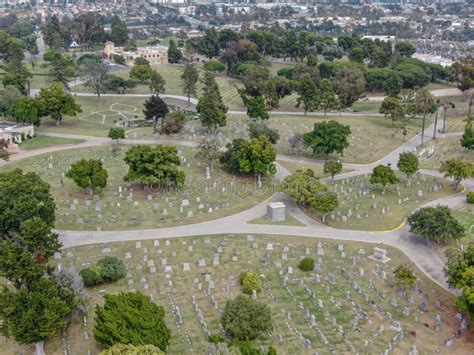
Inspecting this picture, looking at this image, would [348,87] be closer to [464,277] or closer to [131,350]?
[464,277]

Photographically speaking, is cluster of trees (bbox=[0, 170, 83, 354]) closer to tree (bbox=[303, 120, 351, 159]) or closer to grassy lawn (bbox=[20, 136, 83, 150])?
grassy lawn (bbox=[20, 136, 83, 150])

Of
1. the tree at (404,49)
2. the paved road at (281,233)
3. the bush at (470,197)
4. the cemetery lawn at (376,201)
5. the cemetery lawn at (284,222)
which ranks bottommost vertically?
the paved road at (281,233)

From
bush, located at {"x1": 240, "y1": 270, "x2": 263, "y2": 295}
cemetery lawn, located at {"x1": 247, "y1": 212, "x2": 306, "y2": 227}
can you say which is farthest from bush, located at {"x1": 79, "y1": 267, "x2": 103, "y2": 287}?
cemetery lawn, located at {"x1": 247, "y1": 212, "x2": 306, "y2": 227}

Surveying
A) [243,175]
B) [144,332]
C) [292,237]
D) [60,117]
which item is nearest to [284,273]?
[292,237]

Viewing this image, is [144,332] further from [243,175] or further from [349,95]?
[349,95]

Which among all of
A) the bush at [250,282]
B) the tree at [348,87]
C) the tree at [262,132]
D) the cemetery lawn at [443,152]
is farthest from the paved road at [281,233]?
the tree at [348,87]

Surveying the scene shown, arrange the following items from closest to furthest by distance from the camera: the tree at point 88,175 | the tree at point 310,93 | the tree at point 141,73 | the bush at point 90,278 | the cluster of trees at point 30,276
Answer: the cluster of trees at point 30,276
the bush at point 90,278
the tree at point 88,175
the tree at point 310,93
the tree at point 141,73

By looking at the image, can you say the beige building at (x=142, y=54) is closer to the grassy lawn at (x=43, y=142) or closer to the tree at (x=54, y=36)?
the tree at (x=54, y=36)

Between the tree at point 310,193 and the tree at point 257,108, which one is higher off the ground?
the tree at point 257,108
